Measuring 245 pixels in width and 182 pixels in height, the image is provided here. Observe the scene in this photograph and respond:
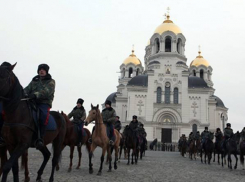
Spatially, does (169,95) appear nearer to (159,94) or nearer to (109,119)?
(159,94)

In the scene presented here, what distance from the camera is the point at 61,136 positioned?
26.2ft

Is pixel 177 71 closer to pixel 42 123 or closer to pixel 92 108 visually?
pixel 92 108

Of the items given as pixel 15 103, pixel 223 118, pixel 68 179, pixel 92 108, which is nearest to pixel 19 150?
pixel 15 103

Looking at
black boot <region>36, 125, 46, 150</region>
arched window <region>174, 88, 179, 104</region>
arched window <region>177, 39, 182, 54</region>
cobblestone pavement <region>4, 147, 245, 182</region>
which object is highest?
arched window <region>177, 39, 182, 54</region>

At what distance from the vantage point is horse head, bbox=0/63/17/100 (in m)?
5.55

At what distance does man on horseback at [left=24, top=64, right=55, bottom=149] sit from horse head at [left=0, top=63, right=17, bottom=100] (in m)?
0.90

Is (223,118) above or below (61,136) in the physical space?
above

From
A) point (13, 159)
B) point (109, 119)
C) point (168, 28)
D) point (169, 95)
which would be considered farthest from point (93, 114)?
point (168, 28)

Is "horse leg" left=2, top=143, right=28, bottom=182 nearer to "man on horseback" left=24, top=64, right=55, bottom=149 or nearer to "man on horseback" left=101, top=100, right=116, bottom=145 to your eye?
"man on horseback" left=24, top=64, right=55, bottom=149

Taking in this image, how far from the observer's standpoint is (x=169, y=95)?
51625 mm

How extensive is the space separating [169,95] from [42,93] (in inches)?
1803

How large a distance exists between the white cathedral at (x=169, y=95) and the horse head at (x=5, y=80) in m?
45.0

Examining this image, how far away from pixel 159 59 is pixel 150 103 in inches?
346

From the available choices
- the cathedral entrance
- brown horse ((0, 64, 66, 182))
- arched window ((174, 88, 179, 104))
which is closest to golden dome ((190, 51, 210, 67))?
arched window ((174, 88, 179, 104))
